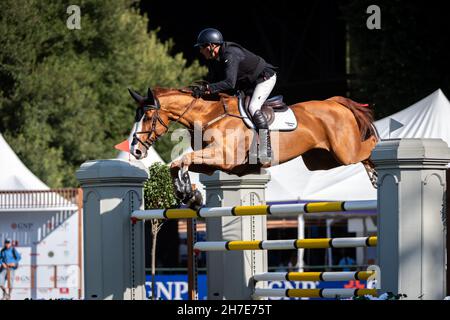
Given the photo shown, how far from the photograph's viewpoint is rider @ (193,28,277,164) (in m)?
10.1

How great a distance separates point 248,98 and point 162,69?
2062cm

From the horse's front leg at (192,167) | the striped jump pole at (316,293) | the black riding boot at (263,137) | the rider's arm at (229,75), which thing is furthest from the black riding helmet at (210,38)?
the striped jump pole at (316,293)

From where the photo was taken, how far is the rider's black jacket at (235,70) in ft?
32.9

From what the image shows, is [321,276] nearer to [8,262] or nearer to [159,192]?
[159,192]

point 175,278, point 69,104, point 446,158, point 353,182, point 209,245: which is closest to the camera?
point 446,158

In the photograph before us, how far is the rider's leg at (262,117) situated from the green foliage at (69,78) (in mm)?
17336

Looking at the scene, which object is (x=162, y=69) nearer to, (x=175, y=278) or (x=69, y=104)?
(x=69, y=104)

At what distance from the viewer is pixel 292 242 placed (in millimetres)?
9438

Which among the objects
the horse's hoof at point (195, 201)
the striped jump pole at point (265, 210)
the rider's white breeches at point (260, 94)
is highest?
the rider's white breeches at point (260, 94)

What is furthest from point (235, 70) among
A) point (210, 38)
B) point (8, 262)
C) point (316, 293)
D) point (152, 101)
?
point (8, 262)

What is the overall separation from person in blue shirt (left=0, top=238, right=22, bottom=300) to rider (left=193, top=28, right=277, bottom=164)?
1061 cm

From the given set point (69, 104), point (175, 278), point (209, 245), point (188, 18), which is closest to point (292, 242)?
point (209, 245)

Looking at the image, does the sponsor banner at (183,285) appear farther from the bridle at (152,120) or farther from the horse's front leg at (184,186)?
the horse's front leg at (184,186)

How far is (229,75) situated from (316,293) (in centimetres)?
214
